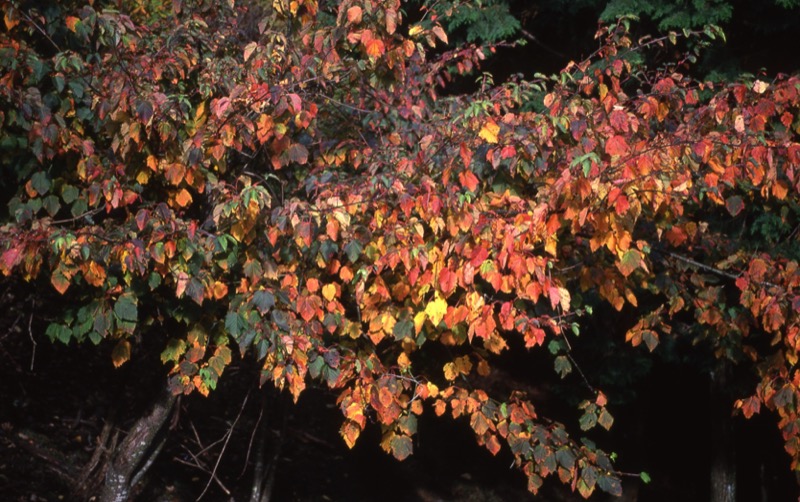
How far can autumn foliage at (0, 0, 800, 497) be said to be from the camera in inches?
140

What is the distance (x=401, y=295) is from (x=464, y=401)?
70 cm

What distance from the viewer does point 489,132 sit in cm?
367

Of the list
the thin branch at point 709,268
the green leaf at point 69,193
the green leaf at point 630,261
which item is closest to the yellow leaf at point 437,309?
the green leaf at point 630,261

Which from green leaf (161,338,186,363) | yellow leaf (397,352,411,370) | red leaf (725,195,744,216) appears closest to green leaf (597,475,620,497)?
yellow leaf (397,352,411,370)

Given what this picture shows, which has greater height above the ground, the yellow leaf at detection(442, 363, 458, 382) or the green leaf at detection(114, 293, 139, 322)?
the green leaf at detection(114, 293, 139, 322)

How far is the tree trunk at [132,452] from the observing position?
561 centimetres

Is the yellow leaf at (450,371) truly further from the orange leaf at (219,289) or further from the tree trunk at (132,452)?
the tree trunk at (132,452)

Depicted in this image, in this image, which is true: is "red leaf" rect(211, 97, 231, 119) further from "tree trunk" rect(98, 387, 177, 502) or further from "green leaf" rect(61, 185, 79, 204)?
"tree trunk" rect(98, 387, 177, 502)

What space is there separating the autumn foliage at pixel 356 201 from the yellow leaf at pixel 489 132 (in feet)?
0.09

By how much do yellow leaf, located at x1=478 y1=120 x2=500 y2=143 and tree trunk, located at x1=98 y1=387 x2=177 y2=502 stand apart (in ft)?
10.1

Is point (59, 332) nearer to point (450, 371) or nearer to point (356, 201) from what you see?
point (356, 201)

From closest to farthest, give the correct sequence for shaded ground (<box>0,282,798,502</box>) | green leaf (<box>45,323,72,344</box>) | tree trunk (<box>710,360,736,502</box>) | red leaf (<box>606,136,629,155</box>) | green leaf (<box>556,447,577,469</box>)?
red leaf (<box>606,136,629,155</box>) → green leaf (<box>556,447,577,469</box>) → green leaf (<box>45,323,72,344</box>) → shaded ground (<box>0,282,798,502</box>) → tree trunk (<box>710,360,736,502</box>)

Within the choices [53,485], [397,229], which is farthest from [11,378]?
[397,229]

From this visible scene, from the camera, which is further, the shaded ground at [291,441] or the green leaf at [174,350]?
the shaded ground at [291,441]
